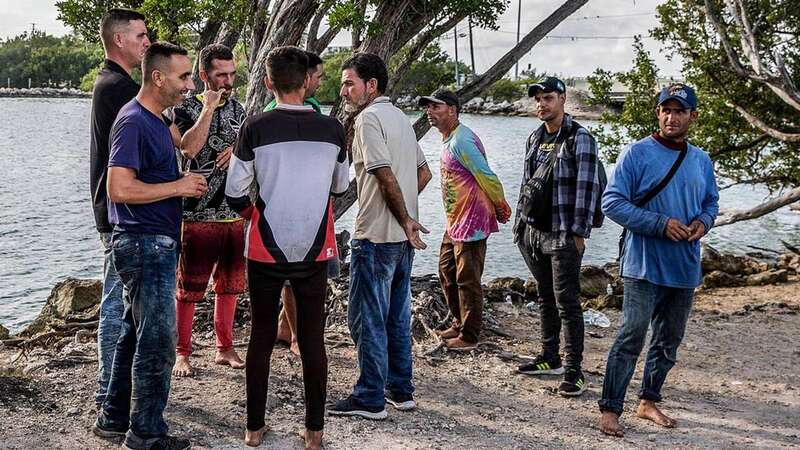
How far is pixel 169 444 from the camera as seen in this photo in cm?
450

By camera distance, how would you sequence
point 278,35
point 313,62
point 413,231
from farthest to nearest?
point 278,35, point 313,62, point 413,231

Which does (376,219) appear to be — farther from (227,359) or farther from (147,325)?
(227,359)

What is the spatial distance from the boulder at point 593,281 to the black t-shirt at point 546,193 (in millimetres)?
5896

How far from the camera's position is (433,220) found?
21.5 m

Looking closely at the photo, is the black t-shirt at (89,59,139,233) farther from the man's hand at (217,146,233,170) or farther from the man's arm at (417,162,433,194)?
the man's arm at (417,162,433,194)

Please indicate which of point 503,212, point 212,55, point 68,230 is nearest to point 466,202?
point 503,212

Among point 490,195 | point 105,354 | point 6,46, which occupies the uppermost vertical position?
point 6,46

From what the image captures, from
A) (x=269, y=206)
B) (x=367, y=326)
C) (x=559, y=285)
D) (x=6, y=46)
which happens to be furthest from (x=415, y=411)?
(x=6, y=46)

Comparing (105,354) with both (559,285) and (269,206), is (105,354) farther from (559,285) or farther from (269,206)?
(559,285)

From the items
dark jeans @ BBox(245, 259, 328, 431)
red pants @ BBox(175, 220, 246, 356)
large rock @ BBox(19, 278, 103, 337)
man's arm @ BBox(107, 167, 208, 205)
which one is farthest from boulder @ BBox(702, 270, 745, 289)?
man's arm @ BBox(107, 167, 208, 205)

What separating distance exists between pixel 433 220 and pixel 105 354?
55.3ft

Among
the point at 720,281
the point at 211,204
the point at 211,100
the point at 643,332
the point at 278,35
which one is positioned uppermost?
the point at 278,35

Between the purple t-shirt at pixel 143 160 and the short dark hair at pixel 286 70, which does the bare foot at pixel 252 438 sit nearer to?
the purple t-shirt at pixel 143 160

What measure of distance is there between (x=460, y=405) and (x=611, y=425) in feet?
3.42
